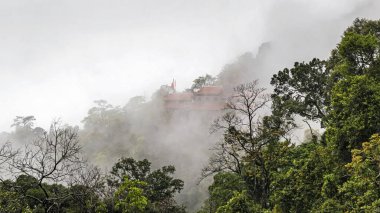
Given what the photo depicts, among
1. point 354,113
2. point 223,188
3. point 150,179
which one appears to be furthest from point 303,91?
point 150,179

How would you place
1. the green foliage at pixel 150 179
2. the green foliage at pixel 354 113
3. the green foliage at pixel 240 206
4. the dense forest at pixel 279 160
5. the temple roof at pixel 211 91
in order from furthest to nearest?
the temple roof at pixel 211 91 < the green foliage at pixel 150 179 < the green foliage at pixel 354 113 < the green foliage at pixel 240 206 < the dense forest at pixel 279 160

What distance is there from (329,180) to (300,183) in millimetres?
2641

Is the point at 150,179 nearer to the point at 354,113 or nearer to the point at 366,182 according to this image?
the point at 354,113

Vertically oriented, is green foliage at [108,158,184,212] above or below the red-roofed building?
below

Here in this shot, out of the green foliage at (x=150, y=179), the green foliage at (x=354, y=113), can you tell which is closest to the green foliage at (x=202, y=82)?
the green foliage at (x=150, y=179)

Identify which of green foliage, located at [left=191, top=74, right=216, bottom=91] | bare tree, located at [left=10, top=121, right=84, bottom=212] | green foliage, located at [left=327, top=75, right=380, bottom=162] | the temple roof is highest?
green foliage, located at [left=191, top=74, right=216, bottom=91]

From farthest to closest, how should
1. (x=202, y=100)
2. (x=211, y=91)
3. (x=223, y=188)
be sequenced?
(x=211, y=91), (x=202, y=100), (x=223, y=188)

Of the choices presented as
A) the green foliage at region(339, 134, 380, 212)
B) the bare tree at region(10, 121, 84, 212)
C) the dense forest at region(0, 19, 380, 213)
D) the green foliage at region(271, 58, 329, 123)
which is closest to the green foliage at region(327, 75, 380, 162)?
the dense forest at region(0, 19, 380, 213)

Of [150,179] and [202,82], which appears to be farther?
[202,82]

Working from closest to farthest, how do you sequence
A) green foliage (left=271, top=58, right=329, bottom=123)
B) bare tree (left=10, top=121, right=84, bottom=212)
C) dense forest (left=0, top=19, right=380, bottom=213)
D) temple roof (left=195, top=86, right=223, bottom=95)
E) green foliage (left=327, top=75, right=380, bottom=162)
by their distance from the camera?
1. bare tree (left=10, top=121, right=84, bottom=212)
2. dense forest (left=0, top=19, right=380, bottom=213)
3. green foliage (left=327, top=75, right=380, bottom=162)
4. green foliage (left=271, top=58, right=329, bottom=123)
5. temple roof (left=195, top=86, right=223, bottom=95)

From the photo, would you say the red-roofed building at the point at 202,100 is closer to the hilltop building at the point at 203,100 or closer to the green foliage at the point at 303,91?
the hilltop building at the point at 203,100

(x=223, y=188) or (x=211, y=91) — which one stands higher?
(x=211, y=91)

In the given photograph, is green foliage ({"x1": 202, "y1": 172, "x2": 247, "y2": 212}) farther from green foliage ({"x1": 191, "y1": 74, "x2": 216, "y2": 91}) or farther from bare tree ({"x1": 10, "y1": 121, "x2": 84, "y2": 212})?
green foliage ({"x1": 191, "y1": 74, "x2": 216, "y2": 91})

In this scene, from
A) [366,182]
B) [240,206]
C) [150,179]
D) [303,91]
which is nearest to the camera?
[366,182]
